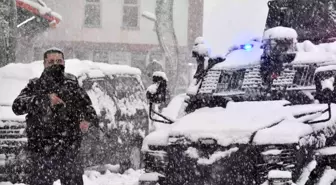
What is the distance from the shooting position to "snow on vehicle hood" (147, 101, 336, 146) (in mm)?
5270

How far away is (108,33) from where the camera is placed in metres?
30.8

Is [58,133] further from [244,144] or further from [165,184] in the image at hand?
[244,144]

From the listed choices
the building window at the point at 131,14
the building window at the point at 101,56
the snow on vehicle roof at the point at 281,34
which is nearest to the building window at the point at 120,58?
the building window at the point at 101,56

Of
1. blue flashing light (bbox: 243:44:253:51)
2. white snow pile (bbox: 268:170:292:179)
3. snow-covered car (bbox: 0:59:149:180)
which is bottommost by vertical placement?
snow-covered car (bbox: 0:59:149:180)

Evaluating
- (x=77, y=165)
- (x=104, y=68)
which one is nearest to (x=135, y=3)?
(x=104, y=68)

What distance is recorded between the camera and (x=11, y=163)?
27.1 ft

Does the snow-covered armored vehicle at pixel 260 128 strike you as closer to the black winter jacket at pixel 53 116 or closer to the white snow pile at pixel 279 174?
the white snow pile at pixel 279 174

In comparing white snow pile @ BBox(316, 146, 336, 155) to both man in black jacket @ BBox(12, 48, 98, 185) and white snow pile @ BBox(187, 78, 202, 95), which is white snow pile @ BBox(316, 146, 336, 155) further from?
man in black jacket @ BBox(12, 48, 98, 185)

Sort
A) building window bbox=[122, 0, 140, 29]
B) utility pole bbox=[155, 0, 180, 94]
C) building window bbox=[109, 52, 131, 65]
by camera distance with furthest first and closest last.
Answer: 1. building window bbox=[122, 0, 140, 29]
2. building window bbox=[109, 52, 131, 65]
3. utility pole bbox=[155, 0, 180, 94]

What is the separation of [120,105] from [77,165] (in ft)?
14.2

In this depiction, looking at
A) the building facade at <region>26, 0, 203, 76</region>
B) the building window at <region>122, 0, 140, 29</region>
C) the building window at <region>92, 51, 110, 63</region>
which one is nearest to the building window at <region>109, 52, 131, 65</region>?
the building facade at <region>26, 0, 203, 76</region>

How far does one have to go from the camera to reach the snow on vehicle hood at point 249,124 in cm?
527

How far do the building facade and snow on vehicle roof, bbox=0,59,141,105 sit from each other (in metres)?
20.1

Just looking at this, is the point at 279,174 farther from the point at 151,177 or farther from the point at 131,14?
the point at 131,14
